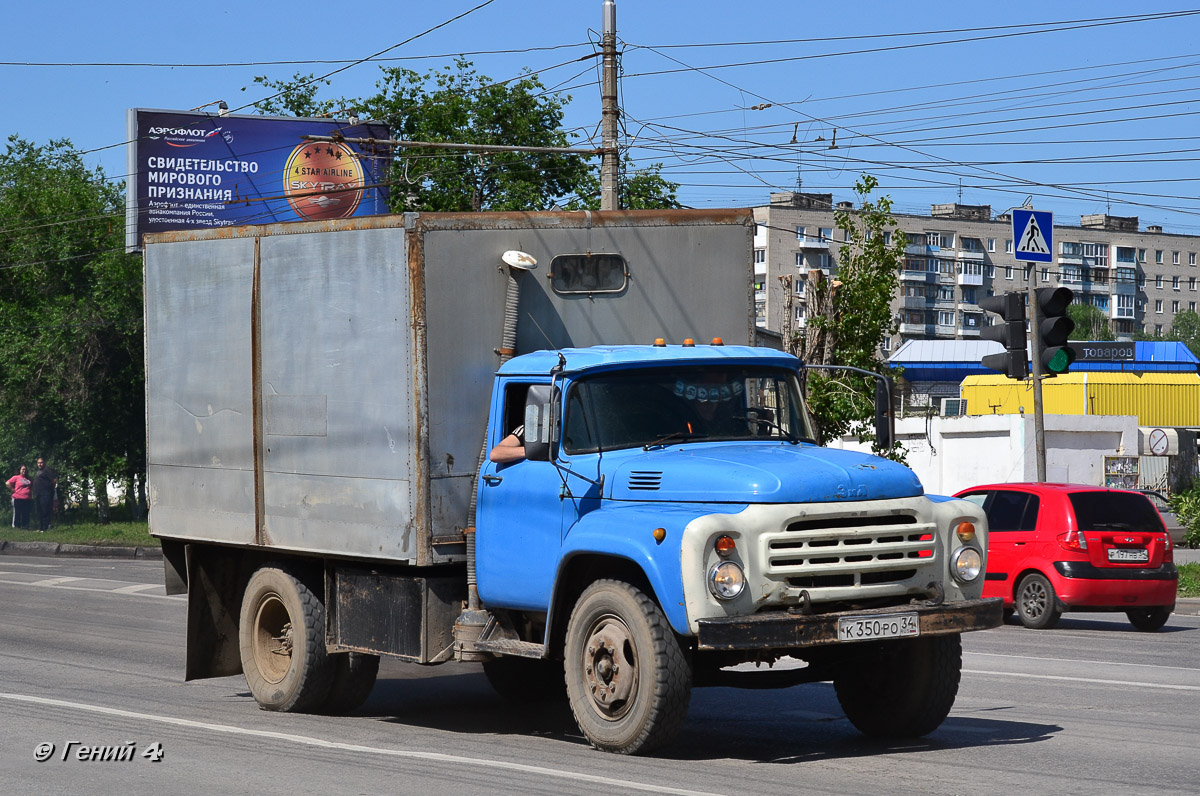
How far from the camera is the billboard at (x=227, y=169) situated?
107 ft

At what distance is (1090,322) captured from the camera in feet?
445

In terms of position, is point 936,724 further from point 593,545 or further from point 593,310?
point 593,310

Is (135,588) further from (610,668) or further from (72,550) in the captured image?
(610,668)

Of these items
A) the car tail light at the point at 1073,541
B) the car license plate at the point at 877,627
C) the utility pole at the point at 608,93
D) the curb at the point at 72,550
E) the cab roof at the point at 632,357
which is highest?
the utility pole at the point at 608,93

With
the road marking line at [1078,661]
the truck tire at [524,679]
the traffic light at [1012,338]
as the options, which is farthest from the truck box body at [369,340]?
the traffic light at [1012,338]

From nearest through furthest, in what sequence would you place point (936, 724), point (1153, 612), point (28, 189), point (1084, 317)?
point (936, 724)
point (1153, 612)
point (28, 189)
point (1084, 317)

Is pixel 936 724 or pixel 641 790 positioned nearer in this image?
pixel 641 790

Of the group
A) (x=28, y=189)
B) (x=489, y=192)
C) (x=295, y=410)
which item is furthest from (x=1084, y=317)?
(x=295, y=410)

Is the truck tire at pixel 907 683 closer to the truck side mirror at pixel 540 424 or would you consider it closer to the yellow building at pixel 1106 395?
the truck side mirror at pixel 540 424

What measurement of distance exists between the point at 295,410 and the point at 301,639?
156 centimetres

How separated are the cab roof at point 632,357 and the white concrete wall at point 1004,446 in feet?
98.8

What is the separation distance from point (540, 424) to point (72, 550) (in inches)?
1037

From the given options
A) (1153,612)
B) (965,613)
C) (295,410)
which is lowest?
(1153,612)

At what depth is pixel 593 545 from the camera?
7828mm
